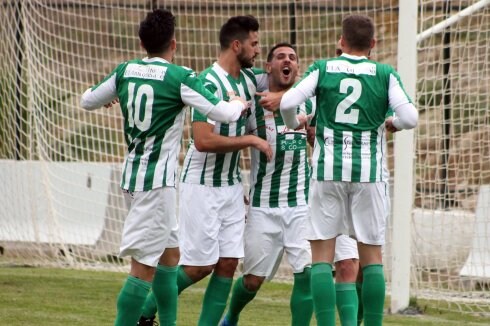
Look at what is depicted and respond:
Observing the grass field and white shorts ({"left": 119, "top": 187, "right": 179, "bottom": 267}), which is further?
the grass field

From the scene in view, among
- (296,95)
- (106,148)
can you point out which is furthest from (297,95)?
(106,148)

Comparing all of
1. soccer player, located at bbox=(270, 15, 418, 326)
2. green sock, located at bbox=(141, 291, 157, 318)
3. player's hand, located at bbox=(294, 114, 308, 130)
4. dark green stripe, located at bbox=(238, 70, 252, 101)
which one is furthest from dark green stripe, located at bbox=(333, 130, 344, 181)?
green sock, located at bbox=(141, 291, 157, 318)

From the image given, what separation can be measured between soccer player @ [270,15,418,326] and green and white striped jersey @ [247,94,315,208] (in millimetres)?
682

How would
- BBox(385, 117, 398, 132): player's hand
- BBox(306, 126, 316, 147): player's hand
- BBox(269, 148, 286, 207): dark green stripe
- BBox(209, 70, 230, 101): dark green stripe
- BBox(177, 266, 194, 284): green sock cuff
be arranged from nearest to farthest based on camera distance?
BBox(385, 117, 398, 132): player's hand → BBox(209, 70, 230, 101): dark green stripe → BBox(177, 266, 194, 284): green sock cuff → BBox(269, 148, 286, 207): dark green stripe → BBox(306, 126, 316, 147): player's hand

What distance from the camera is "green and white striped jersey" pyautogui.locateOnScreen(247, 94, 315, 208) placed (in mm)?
7195

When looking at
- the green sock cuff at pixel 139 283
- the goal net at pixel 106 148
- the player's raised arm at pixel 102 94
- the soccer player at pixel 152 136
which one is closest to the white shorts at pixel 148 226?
the soccer player at pixel 152 136

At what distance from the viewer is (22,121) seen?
11844mm

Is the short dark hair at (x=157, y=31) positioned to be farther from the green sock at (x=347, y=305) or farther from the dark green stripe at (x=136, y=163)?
the green sock at (x=347, y=305)

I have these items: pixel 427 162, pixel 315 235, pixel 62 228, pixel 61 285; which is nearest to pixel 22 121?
pixel 62 228

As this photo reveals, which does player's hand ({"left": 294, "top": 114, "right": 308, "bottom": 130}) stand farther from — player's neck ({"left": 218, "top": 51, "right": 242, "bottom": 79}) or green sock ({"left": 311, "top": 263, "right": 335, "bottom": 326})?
green sock ({"left": 311, "top": 263, "right": 335, "bottom": 326})

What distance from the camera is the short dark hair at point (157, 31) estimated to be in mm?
6332

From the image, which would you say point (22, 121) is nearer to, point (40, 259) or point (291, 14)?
point (40, 259)

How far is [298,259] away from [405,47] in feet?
8.28

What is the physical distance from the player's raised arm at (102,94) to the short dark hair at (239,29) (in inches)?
36.3
